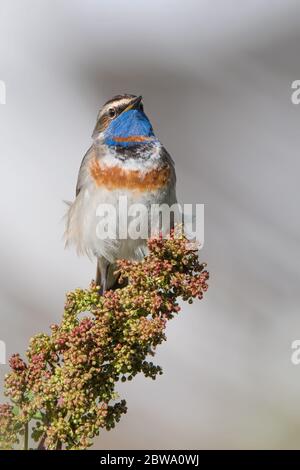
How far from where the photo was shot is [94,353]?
2.90 meters

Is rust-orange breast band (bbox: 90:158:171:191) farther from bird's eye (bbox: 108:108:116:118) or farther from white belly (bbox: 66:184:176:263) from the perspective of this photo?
bird's eye (bbox: 108:108:116:118)

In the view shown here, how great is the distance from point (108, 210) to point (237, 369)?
2678 millimetres

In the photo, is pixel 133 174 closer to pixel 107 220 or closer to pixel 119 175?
pixel 119 175

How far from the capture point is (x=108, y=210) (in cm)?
467

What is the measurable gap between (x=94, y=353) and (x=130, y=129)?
2.12 meters

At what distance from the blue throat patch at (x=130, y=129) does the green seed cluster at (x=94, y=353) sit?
1.51m

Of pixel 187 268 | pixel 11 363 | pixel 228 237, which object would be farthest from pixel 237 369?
pixel 11 363

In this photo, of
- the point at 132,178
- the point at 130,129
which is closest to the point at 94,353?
the point at 132,178

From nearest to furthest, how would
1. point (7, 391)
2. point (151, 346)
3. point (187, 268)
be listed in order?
point (7, 391), point (151, 346), point (187, 268)

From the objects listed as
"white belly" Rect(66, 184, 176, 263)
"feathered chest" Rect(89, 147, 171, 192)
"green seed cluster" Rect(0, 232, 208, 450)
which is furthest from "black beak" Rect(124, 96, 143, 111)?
"green seed cluster" Rect(0, 232, 208, 450)

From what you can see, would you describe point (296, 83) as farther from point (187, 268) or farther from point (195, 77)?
point (187, 268)

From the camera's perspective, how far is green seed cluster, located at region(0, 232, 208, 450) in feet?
9.11

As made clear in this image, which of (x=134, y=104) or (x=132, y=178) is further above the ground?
(x=134, y=104)

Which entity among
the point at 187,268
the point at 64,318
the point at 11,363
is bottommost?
the point at 11,363
